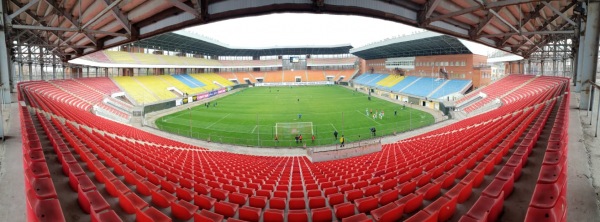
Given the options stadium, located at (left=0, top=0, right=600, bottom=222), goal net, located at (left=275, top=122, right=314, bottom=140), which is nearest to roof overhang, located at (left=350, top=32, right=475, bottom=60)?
stadium, located at (left=0, top=0, right=600, bottom=222)

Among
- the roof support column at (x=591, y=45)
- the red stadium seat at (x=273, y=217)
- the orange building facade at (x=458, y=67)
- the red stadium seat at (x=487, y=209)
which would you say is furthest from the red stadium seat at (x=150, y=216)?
the orange building facade at (x=458, y=67)

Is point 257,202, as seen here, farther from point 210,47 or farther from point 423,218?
point 210,47

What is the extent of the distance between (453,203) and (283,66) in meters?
102

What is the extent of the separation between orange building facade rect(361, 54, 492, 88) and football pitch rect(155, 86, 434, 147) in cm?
1510

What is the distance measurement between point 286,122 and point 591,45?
28.4 m

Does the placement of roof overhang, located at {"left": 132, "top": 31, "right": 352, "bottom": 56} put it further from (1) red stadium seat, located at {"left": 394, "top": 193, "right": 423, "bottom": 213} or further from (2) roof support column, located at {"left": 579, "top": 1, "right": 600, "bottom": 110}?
(1) red stadium seat, located at {"left": 394, "top": 193, "right": 423, "bottom": 213}

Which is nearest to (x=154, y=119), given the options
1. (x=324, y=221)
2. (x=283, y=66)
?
(x=324, y=221)

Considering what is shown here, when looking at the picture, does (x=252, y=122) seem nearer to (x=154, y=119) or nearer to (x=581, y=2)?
(x=154, y=119)

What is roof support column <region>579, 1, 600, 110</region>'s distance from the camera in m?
10.0

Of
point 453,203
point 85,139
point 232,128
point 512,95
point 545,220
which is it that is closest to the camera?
point 545,220

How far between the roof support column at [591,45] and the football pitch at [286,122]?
57.2 ft

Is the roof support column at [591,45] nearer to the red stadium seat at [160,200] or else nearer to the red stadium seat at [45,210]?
the red stadium seat at [160,200]

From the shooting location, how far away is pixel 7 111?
39.8 ft

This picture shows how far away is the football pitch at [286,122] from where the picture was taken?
92.1ft
